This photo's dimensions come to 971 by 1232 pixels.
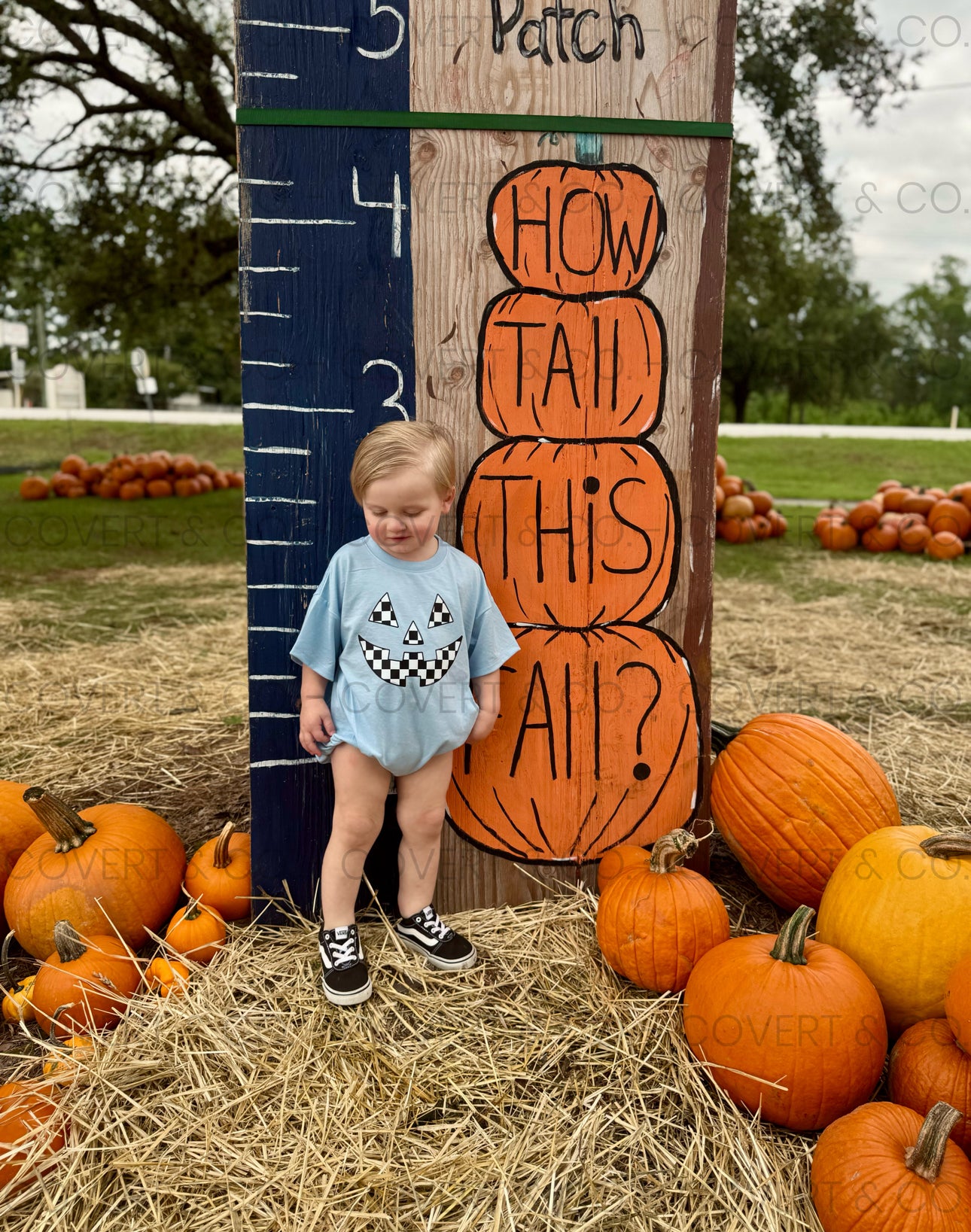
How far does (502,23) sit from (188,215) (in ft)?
34.0

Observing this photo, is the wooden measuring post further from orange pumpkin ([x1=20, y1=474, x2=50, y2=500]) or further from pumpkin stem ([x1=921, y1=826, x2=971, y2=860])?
orange pumpkin ([x1=20, y1=474, x2=50, y2=500])

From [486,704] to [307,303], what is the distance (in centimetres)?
109

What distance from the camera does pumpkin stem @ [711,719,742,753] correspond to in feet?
9.29

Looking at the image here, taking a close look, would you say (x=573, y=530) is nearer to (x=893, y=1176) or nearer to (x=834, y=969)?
(x=834, y=969)

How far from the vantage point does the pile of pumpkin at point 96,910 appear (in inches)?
87.1

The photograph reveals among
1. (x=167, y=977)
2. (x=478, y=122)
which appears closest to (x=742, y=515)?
(x=478, y=122)

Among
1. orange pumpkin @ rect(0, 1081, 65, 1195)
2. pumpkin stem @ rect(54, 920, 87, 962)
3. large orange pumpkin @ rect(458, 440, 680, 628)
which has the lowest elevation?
orange pumpkin @ rect(0, 1081, 65, 1195)

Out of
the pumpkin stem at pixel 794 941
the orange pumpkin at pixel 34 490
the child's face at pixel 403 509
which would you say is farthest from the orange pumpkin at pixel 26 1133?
the orange pumpkin at pixel 34 490

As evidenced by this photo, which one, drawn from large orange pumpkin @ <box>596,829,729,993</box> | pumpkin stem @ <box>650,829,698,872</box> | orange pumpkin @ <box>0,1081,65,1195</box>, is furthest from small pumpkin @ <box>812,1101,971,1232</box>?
orange pumpkin @ <box>0,1081,65,1195</box>

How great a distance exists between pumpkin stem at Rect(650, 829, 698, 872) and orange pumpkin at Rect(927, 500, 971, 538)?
306 inches

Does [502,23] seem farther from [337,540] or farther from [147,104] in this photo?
[147,104]

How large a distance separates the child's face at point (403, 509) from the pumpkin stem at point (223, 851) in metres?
0.94

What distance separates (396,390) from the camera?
2.42m

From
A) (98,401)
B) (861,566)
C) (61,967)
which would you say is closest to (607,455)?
(61,967)
